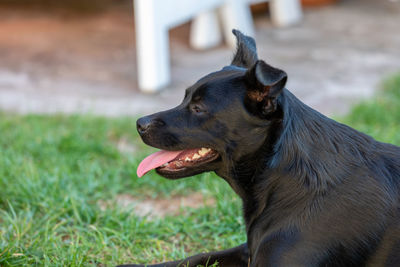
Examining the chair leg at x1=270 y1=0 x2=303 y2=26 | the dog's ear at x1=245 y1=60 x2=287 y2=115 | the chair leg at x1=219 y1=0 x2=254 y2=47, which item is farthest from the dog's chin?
the chair leg at x1=270 y1=0 x2=303 y2=26

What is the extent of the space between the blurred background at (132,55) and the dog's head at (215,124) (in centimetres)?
334

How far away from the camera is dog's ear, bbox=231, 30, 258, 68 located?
9.07 ft

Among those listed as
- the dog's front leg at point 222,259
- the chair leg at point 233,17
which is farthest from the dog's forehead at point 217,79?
the chair leg at point 233,17

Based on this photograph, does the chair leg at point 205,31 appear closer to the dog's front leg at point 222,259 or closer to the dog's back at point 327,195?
the dog's front leg at point 222,259

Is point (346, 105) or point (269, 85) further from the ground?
point (269, 85)

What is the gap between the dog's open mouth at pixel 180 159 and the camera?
2541mm

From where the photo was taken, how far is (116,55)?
784 cm

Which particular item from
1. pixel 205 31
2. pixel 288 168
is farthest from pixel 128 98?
pixel 288 168

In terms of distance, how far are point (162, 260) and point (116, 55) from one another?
511 cm

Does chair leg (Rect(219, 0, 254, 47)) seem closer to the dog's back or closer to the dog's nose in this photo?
the dog's nose

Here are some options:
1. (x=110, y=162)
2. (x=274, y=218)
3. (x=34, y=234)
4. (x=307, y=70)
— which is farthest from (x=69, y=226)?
(x=307, y=70)

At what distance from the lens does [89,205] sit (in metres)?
3.66

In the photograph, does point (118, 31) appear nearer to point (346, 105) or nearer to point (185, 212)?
point (346, 105)

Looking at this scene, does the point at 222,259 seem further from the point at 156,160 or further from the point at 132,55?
the point at 132,55
